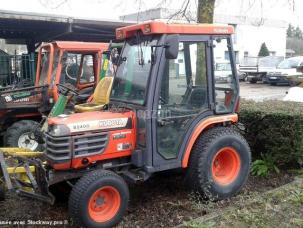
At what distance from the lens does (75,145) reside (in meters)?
4.58

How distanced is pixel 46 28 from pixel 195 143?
1016cm

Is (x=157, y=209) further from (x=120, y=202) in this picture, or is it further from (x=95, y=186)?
(x=95, y=186)

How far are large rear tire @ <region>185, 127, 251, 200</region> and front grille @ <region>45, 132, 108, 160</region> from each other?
1.22 meters

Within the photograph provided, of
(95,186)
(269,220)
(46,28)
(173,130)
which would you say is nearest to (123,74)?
(173,130)

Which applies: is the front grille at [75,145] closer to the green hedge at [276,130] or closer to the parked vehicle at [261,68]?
the green hedge at [276,130]

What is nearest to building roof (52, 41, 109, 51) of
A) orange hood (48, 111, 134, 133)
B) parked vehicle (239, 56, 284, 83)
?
orange hood (48, 111, 134, 133)

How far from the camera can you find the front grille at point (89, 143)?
15.1ft

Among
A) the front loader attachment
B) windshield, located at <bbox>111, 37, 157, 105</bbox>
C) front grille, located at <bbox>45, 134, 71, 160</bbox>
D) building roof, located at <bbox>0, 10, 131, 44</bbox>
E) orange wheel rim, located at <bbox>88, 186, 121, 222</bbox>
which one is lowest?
orange wheel rim, located at <bbox>88, 186, 121, 222</bbox>

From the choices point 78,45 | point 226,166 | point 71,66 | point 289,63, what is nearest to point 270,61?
→ point 289,63

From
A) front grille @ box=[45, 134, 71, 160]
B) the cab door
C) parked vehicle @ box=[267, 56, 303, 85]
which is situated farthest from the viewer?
parked vehicle @ box=[267, 56, 303, 85]

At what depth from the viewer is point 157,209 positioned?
523cm

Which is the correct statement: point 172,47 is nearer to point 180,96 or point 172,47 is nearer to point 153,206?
point 180,96

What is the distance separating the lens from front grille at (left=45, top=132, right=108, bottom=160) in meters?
4.52

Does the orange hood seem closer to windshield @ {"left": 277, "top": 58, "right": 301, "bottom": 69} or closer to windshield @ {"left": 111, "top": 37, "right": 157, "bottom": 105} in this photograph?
windshield @ {"left": 111, "top": 37, "right": 157, "bottom": 105}
